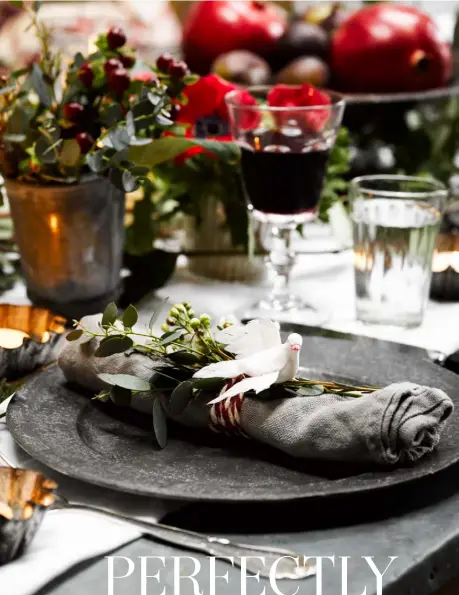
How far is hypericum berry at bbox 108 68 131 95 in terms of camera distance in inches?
36.2

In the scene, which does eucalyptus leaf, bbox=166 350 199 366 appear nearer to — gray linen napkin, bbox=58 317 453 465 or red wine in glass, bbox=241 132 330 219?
gray linen napkin, bbox=58 317 453 465

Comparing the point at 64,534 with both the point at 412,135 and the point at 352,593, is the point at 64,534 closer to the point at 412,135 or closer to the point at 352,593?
the point at 352,593

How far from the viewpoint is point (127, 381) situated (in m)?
0.69

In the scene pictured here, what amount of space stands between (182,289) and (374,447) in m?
0.57

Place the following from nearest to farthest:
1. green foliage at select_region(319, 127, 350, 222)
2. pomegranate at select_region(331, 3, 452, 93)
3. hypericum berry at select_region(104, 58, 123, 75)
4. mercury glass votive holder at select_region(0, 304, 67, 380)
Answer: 1. mercury glass votive holder at select_region(0, 304, 67, 380)
2. hypericum berry at select_region(104, 58, 123, 75)
3. green foliage at select_region(319, 127, 350, 222)
4. pomegranate at select_region(331, 3, 452, 93)

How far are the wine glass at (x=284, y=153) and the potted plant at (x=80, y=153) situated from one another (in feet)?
0.25

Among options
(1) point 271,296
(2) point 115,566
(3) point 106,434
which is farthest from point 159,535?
(1) point 271,296

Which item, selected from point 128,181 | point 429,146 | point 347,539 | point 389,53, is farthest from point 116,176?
point 429,146

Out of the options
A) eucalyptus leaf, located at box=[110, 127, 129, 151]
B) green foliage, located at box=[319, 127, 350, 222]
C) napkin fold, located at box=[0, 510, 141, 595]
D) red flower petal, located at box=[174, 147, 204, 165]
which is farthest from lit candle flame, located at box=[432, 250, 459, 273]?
napkin fold, located at box=[0, 510, 141, 595]

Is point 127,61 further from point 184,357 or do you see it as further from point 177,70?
point 184,357

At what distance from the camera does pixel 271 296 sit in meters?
1.08

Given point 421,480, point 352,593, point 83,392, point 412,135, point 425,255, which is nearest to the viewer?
point 352,593

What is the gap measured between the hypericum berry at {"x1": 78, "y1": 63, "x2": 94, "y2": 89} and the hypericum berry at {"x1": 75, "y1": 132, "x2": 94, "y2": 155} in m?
0.06

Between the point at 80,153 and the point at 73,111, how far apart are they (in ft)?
0.14
